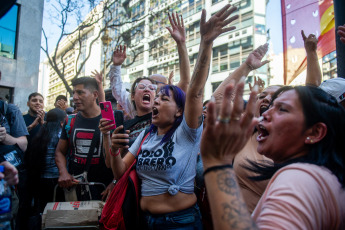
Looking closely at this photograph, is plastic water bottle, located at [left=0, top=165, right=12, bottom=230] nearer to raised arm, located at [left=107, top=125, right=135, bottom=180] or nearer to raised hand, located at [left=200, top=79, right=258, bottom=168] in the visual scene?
raised arm, located at [left=107, top=125, right=135, bottom=180]

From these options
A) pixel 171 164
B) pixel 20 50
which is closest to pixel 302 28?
pixel 171 164

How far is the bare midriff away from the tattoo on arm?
101 cm

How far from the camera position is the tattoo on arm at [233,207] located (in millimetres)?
910

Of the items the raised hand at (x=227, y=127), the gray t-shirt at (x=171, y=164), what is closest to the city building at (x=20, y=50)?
the gray t-shirt at (x=171, y=164)

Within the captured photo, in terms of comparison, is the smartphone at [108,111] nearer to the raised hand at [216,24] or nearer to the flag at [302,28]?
the raised hand at [216,24]

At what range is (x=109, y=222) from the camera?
2.03 metres

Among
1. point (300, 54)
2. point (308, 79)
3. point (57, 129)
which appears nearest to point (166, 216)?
point (308, 79)


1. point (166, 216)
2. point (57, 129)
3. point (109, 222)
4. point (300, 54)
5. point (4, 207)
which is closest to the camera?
point (4, 207)

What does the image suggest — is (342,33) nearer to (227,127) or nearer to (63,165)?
(227,127)

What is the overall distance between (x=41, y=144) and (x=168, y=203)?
2143mm

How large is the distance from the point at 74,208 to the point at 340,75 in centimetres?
294

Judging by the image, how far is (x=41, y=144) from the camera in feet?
10.5

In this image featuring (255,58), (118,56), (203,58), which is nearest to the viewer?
(203,58)

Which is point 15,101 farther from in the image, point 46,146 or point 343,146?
point 343,146
